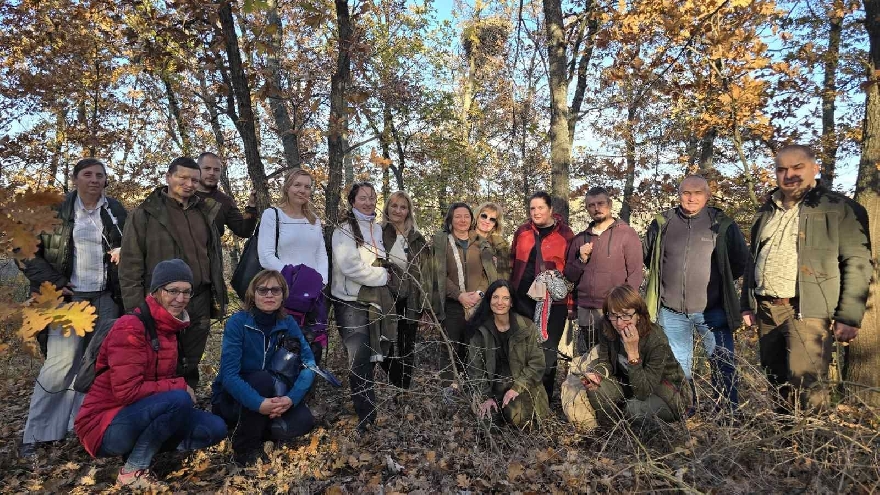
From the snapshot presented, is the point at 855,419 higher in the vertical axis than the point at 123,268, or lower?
lower

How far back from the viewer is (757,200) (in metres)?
6.70

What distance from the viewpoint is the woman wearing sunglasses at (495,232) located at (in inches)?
197

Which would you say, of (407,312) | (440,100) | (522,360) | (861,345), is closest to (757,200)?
(861,345)

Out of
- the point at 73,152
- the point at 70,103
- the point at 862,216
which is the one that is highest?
the point at 70,103

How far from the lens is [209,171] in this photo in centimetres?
457

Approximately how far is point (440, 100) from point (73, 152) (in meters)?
10.0

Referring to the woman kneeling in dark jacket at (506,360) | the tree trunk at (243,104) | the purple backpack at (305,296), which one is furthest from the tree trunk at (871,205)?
the tree trunk at (243,104)

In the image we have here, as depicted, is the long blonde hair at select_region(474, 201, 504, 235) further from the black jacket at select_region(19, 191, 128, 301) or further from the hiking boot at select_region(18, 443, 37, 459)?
the hiking boot at select_region(18, 443, 37, 459)

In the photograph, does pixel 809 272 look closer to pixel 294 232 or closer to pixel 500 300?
pixel 500 300

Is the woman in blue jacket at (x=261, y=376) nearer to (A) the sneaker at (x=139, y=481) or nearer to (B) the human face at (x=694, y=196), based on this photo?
(A) the sneaker at (x=139, y=481)

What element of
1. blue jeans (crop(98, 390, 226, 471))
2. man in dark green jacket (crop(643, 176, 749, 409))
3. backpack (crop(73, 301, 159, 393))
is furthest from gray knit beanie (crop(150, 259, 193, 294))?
man in dark green jacket (crop(643, 176, 749, 409))

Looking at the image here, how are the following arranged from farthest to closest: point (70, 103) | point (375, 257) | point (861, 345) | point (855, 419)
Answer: point (70, 103) → point (375, 257) → point (861, 345) → point (855, 419)

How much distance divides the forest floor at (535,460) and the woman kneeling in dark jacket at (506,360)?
20 centimetres

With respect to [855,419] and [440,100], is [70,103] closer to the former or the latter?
[440,100]
